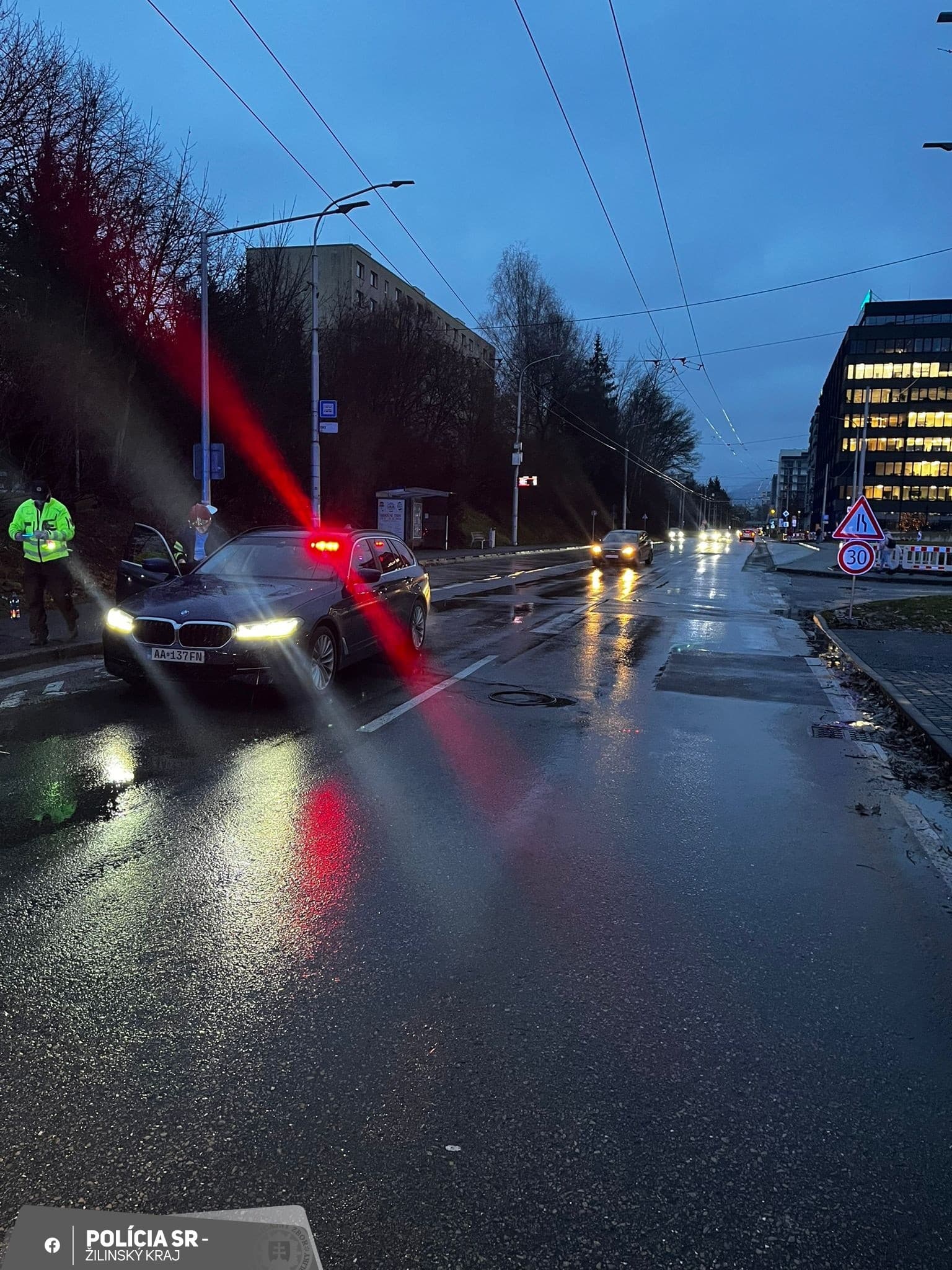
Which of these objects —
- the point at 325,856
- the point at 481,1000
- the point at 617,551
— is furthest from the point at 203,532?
the point at 617,551

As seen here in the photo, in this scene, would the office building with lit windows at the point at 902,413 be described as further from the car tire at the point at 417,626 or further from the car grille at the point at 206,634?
the car grille at the point at 206,634

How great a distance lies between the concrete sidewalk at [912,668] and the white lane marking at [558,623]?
13.9ft

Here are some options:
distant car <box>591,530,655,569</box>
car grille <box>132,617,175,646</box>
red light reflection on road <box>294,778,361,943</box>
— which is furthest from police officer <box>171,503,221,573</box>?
distant car <box>591,530,655,569</box>

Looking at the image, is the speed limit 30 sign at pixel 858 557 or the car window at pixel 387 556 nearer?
the car window at pixel 387 556

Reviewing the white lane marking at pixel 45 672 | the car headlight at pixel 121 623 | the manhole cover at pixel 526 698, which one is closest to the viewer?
the car headlight at pixel 121 623

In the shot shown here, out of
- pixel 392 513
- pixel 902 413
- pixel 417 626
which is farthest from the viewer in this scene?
pixel 902 413

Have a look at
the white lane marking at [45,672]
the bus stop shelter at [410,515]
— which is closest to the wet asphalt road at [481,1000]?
the white lane marking at [45,672]

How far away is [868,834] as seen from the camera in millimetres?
5262

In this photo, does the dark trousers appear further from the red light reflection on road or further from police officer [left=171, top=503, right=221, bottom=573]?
the red light reflection on road

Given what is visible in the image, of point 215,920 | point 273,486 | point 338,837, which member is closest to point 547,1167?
point 215,920

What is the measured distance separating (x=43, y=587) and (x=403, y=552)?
406 centimetres

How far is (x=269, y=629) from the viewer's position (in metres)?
7.89

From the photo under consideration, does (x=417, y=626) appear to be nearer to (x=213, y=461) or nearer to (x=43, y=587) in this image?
(x=43, y=587)

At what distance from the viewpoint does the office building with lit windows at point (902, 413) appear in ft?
409
